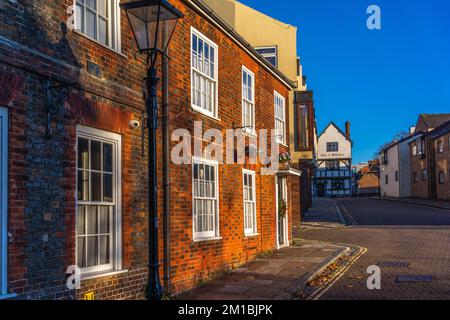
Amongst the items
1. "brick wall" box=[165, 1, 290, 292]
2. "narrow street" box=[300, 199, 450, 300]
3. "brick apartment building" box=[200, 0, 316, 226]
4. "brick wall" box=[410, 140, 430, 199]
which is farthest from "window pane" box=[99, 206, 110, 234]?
→ "brick wall" box=[410, 140, 430, 199]

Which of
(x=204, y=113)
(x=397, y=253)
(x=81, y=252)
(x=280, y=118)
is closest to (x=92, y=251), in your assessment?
(x=81, y=252)

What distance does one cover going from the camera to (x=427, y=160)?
163ft

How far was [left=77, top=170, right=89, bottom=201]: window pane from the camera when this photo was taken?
7137mm

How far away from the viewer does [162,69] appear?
30.7 feet

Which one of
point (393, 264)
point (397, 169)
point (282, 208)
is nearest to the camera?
point (393, 264)

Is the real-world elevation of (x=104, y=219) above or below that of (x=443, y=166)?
below

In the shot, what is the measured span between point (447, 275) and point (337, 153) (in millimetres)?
60161

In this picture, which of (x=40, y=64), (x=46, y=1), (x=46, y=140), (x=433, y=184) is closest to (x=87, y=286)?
(x=46, y=140)

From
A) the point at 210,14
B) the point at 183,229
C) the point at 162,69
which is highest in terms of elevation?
the point at 210,14

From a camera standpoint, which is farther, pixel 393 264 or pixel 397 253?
pixel 397 253

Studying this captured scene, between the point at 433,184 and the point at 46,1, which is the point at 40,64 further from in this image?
the point at 433,184

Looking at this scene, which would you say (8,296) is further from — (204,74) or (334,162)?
(334,162)

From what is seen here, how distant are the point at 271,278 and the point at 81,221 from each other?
542cm

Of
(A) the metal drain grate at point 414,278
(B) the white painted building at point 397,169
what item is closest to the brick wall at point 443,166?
(B) the white painted building at point 397,169
